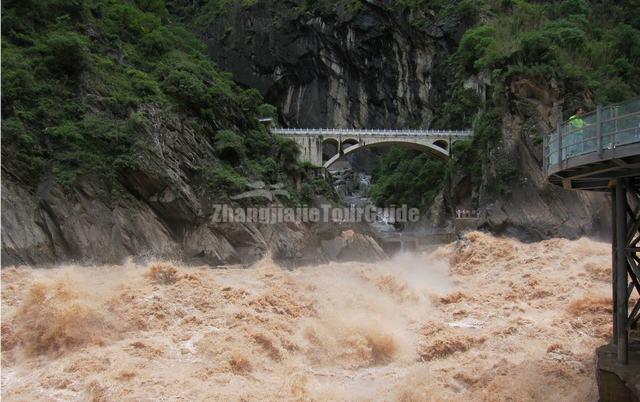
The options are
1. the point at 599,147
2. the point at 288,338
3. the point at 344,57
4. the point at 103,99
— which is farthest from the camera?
the point at 344,57

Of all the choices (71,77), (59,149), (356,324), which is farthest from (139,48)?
(356,324)

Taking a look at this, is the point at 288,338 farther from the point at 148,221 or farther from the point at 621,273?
the point at 148,221

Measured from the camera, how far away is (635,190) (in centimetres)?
1106

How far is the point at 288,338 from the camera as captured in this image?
578 inches

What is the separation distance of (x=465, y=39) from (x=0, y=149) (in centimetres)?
4063

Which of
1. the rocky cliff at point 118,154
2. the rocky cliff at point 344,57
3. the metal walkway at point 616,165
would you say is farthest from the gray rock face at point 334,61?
the metal walkway at point 616,165

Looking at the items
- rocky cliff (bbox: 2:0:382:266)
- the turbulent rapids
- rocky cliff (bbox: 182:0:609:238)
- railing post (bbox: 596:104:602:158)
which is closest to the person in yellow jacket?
railing post (bbox: 596:104:602:158)

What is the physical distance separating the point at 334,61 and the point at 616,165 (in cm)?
5630

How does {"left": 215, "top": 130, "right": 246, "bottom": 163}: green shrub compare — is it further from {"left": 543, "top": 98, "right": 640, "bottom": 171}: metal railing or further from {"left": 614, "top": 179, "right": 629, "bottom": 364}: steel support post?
{"left": 614, "top": 179, "right": 629, "bottom": 364}: steel support post

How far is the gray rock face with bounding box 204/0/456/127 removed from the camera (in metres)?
61.3

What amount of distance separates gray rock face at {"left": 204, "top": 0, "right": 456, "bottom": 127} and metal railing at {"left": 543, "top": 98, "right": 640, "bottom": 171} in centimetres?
5147

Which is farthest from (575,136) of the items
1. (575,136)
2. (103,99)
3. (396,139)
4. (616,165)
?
(396,139)

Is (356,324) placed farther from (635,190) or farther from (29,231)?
(29,231)

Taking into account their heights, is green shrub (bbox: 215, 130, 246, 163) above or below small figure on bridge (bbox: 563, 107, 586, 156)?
above
